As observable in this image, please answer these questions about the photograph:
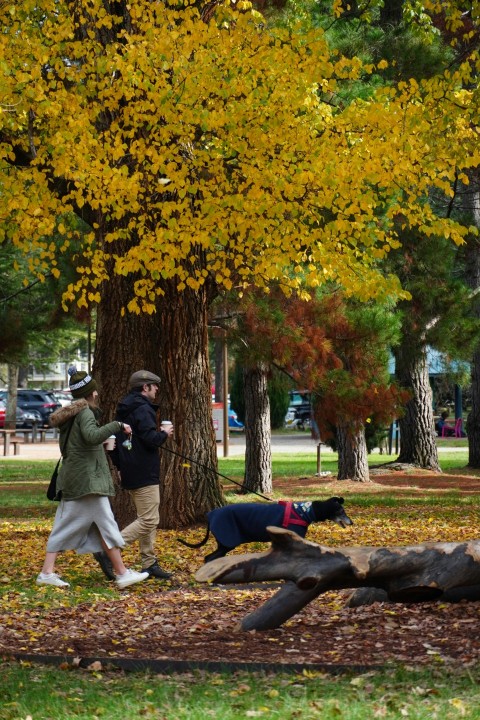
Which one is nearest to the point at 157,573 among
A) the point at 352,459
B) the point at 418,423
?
the point at 352,459

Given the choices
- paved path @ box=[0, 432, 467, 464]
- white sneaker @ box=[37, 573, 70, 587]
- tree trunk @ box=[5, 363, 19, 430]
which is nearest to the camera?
white sneaker @ box=[37, 573, 70, 587]

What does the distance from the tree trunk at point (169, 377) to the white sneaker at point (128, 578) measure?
3290mm

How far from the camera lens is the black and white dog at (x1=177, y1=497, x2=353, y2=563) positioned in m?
7.64

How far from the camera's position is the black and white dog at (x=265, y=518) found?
7645 mm

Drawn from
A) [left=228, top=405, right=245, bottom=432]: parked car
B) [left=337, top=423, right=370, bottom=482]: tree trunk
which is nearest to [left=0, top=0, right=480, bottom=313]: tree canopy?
[left=337, top=423, right=370, bottom=482]: tree trunk

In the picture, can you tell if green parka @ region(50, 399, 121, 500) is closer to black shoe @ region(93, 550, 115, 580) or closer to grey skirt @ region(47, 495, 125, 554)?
grey skirt @ region(47, 495, 125, 554)

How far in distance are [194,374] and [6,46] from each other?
3856 millimetres

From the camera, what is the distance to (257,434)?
62.5 feet

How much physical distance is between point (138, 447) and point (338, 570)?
3006 millimetres

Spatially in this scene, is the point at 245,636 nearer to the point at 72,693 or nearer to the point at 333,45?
the point at 72,693

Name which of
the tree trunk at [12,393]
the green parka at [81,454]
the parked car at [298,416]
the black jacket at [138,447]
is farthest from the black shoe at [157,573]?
the parked car at [298,416]

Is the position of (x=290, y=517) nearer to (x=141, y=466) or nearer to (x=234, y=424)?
(x=141, y=466)

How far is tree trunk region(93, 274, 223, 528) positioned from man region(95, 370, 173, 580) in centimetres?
297

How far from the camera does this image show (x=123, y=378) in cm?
1211
